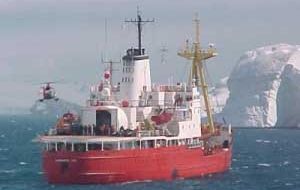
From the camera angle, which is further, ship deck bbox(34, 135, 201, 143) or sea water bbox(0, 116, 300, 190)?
sea water bbox(0, 116, 300, 190)

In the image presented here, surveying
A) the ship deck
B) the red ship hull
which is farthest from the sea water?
the ship deck

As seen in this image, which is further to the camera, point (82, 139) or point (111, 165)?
point (111, 165)

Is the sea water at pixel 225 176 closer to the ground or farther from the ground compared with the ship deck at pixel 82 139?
closer to the ground

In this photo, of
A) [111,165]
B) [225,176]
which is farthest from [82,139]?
[225,176]

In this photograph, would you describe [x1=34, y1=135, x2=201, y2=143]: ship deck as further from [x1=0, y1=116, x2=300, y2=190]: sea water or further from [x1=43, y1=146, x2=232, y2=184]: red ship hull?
[x1=0, y1=116, x2=300, y2=190]: sea water

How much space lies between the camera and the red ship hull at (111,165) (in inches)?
2741

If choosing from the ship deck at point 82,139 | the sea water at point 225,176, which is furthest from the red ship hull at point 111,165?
the ship deck at point 82,139

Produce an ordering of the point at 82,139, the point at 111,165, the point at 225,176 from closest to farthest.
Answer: the point at 82,139
the point at 111,165
the point at 225,176

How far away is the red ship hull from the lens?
2741 inches

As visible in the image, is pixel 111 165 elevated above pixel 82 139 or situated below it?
below

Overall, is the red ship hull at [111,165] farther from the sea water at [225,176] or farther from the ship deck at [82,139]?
the ship deck at [82,139]

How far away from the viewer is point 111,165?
2758 inches

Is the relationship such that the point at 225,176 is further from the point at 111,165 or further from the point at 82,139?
the point at 82,139

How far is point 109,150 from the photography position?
6969 cm
